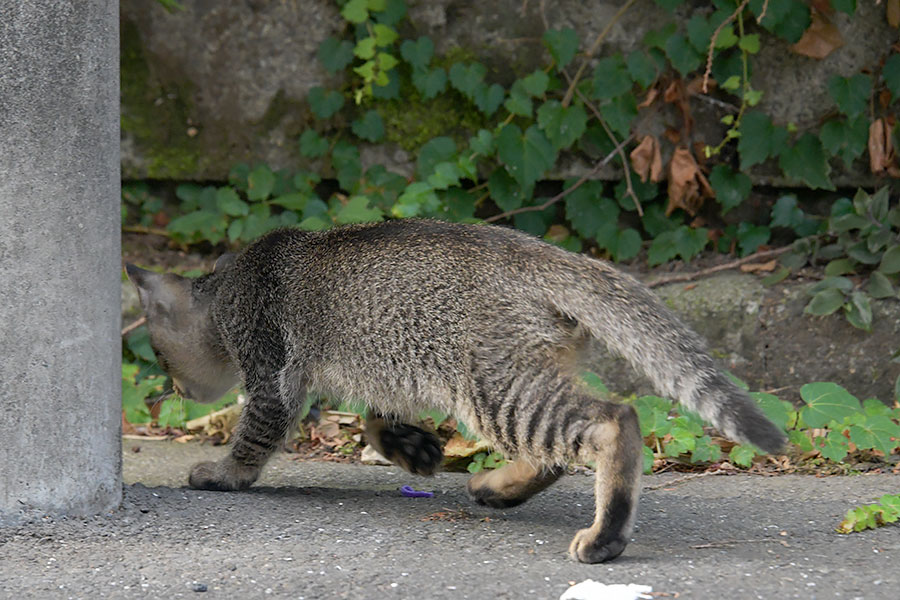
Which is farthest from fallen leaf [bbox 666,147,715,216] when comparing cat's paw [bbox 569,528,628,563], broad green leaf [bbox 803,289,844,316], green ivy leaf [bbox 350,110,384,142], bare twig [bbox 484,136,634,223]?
cat's paw [bbox 569,528,628,563]

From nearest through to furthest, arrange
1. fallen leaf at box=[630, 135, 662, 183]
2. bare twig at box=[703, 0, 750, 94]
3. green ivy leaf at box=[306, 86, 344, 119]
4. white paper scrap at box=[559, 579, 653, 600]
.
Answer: white paper scrap at box=[559, 579, 653, 600] → bare twig at box=[703, 0, 750, 94] → fallen leaf at box=[630, 135, 662, 183] → green ivy leaf at box=[306, 86, 344, 119]

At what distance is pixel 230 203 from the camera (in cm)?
702

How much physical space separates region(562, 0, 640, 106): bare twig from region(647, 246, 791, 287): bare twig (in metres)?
1.29

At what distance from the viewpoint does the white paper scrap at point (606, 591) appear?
3004 millimetres

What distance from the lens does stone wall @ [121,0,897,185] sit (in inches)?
264

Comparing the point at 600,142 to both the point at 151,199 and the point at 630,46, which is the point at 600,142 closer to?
the point at 630,46

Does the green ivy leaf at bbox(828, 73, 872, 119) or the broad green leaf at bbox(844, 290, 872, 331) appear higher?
the green ivy leaf at bbox(828, 73, 872, 119)

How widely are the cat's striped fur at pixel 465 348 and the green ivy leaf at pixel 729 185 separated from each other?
3.00 metres

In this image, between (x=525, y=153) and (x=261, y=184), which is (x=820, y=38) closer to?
(x=525, y=153)

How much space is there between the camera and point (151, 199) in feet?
24.1

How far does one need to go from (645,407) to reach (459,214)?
2.25 meters

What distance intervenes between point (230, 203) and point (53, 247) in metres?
3.48

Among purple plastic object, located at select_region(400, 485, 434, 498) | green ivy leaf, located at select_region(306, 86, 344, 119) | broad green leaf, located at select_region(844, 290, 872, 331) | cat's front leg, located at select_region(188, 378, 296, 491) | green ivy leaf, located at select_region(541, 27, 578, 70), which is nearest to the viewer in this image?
cat's front leg, located at select_region(188, 378, 296, 491)

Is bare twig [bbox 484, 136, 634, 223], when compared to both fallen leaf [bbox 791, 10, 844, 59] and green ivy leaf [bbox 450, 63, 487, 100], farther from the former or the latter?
fallen leaf [bbox 791, 10, 844, 59]
